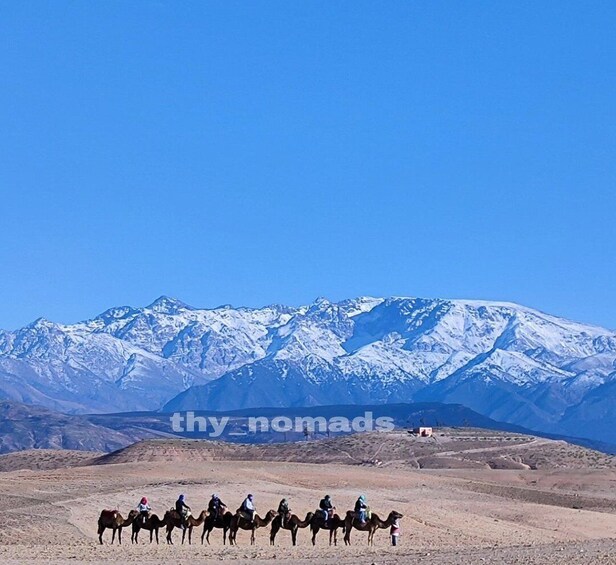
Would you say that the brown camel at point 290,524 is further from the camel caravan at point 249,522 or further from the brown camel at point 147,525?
the brown camel at point 147,525

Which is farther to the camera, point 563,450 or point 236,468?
point 563,450

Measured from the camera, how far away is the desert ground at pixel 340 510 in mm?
40219

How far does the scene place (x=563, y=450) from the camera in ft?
416

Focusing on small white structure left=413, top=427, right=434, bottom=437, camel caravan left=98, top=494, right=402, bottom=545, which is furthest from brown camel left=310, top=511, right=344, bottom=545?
small white structure left=413, top=427, right=434, bottom=437

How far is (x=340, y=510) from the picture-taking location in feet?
192

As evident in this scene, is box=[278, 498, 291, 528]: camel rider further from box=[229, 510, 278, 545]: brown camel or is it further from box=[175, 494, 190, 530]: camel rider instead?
box=[175, 494, 190, 530]: camel rider

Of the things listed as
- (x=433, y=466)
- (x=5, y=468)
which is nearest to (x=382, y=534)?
(x=433, y=466)

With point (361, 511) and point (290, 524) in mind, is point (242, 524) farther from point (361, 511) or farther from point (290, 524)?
point (361, 511)

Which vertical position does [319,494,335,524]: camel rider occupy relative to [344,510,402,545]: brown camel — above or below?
above

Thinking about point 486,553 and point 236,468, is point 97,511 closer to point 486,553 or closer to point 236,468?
point 486,553

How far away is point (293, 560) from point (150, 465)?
4718 cm

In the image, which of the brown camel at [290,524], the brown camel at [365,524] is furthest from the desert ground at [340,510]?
the brown camel at [365,524]

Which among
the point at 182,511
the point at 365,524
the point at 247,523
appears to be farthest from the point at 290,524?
the point at 182,511

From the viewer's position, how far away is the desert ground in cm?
4022
